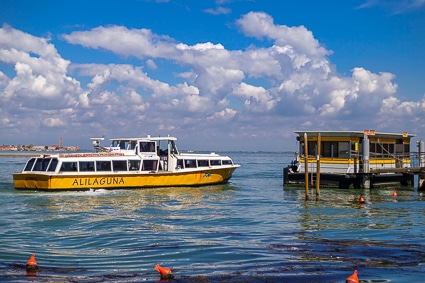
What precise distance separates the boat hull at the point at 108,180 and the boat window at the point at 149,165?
0.59 m

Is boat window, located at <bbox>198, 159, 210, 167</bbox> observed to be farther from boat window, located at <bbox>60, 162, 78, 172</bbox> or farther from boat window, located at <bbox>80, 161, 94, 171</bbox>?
boat window, located at <bbox>60, 162, 78, 172</bbox>

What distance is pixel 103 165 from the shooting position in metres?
32.7

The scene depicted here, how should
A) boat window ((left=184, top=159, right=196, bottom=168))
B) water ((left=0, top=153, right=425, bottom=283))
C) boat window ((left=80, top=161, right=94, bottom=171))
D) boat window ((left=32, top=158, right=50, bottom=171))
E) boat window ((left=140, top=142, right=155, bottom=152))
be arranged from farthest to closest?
boat window ((left=184, top=159, right=196, bottom=168)), boat window ((left=140, top=142, right=155, bottom=152)), boat window ((left=80, top=161, right=94, bottom=171)), boat window ((left=32, top=158, right=50, bottom=171)), water ((left=0, top=153, right=425, bottom=283))

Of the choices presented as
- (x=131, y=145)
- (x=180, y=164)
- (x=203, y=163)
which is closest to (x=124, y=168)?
(x=131, y=145)

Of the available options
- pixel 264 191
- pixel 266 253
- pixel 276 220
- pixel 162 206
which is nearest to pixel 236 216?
pixel 276 220

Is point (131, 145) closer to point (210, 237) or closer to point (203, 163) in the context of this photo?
point (203, 163)

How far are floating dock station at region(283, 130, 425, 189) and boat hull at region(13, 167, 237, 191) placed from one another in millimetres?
7045

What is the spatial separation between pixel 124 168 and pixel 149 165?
1755 millimetres

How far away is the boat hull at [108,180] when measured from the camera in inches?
1217

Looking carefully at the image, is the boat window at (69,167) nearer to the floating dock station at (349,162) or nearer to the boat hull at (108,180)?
the boat hull at (108,180)

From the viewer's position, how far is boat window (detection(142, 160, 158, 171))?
33812 millimetres

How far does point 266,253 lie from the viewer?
1421 cm

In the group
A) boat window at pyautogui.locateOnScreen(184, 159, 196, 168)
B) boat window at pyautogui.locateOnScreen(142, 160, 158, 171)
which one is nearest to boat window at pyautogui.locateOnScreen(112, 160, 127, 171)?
boat window at pyautogui.locateOnScreen(142, 160, 158, 171)

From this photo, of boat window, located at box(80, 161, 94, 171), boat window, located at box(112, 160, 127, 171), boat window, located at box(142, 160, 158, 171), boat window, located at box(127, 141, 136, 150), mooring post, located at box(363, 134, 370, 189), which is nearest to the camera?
boat window, located at box(80, 161, 94, 171)
